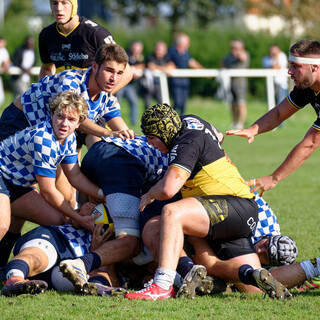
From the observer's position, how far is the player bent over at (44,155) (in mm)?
5762

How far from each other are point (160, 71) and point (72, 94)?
13071 mm

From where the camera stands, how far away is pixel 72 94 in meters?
5.87

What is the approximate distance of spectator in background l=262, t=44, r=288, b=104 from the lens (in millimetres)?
19625

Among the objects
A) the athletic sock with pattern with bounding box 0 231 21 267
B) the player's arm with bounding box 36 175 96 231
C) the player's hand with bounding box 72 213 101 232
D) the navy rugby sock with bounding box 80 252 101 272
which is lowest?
the athletic sock with pattern with bounding box 0 231 21 267

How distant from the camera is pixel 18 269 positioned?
540 centimetres

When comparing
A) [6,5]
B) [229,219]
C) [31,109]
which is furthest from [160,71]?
[6,5]

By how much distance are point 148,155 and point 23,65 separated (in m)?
14.5

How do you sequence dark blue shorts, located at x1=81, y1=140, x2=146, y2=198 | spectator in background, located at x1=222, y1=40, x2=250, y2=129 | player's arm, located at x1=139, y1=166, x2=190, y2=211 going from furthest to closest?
spectator in background, located at x1=222, y1=40, x2=250, y2=129 → dark blue shorts, located at x1=81, y1=140, x2=146, y2=198 → player's arm, located at x1=139, y1=166, x2=190, y2=211

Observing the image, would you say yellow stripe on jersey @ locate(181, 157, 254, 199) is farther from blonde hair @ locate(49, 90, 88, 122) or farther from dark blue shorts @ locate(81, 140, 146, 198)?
blonde hair @ locate(49, 90, 88, 122)

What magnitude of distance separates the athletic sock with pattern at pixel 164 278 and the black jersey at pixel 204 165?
81 centimetres

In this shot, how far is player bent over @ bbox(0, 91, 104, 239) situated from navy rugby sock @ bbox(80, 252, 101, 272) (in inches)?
16.7

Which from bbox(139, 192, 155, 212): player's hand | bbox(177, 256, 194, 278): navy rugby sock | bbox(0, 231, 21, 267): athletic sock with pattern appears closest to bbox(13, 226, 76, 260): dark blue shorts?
bbox(0, 231, 21, 267): athletic sock with pattern

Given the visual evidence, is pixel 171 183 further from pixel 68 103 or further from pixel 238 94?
pixel 238 94

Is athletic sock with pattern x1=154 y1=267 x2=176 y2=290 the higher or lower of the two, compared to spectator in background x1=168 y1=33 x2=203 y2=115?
higher
